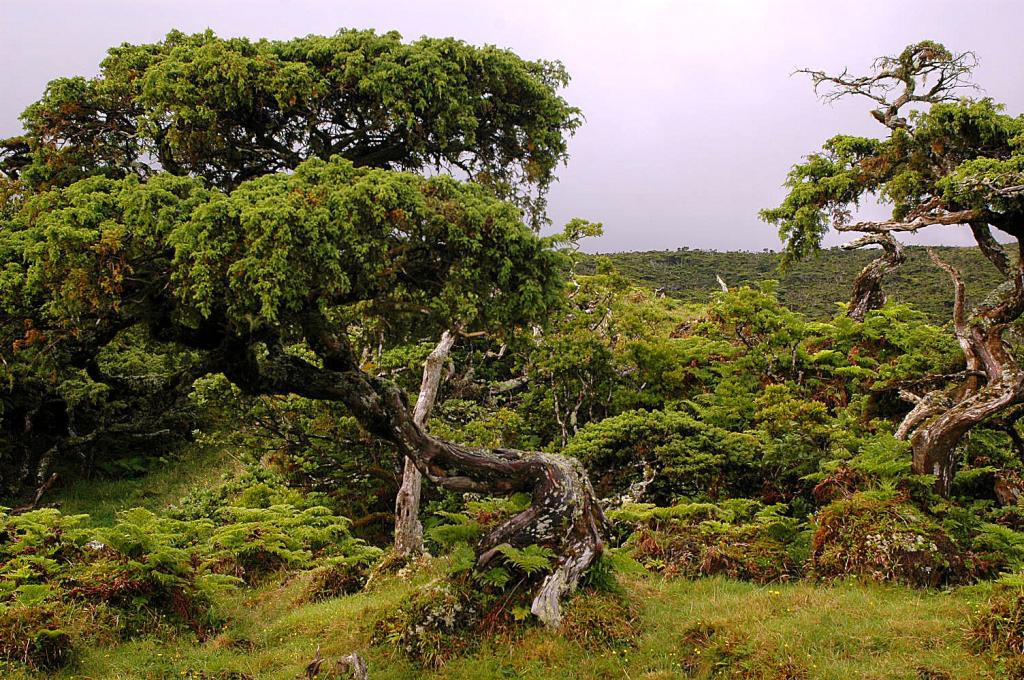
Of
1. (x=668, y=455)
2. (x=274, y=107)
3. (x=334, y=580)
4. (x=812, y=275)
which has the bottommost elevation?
(x=334, y=580)

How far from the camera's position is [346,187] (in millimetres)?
6176

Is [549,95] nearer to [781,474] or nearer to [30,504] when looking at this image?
[781,474]

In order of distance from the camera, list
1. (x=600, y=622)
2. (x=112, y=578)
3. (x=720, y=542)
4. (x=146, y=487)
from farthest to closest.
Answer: (x=146, y=487) → (x=720, y=542) → (x=112, y=578) → (x=600, y=622)

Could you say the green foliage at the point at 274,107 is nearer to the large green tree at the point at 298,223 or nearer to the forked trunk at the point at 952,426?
the large green tree at the point at 298,223

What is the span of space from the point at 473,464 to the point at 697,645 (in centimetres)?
331

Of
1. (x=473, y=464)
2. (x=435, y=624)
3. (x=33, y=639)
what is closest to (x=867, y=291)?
(x=473, y=464)

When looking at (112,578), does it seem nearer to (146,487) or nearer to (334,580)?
(334,580)

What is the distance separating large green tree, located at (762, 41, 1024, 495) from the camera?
9.73 meters

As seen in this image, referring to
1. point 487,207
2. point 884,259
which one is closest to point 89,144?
point 487,207

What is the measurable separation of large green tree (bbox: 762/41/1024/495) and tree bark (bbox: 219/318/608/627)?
19.9 feet

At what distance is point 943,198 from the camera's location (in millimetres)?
9914

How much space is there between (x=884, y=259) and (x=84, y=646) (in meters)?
18.3

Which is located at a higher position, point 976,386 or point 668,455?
point 976,386

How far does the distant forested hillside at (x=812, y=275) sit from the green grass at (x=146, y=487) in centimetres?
1859
